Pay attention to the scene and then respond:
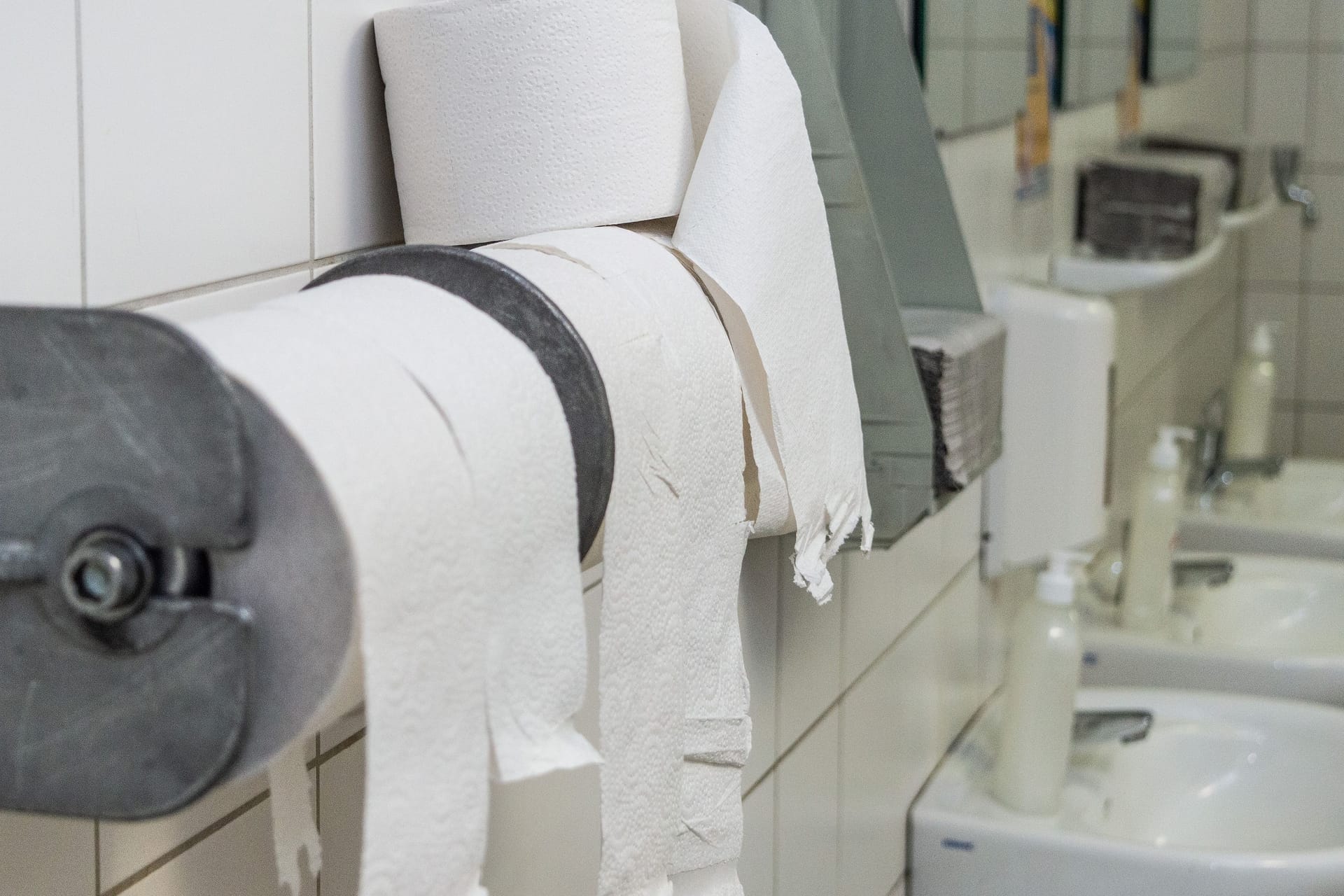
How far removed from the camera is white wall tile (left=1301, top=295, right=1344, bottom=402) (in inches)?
124

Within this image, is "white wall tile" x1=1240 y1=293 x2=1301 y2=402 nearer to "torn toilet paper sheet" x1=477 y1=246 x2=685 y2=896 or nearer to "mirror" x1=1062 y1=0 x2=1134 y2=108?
"mirror" x1=1062 y1=0 x2=1134 y2=108

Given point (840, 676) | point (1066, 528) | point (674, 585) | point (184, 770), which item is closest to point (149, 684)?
point (184, 770)

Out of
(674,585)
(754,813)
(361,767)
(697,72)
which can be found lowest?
(754,813)

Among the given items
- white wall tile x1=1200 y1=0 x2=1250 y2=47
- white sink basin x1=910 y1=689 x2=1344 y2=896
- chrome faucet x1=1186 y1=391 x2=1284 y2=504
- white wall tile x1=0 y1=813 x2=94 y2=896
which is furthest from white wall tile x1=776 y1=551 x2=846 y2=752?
white wall tile x1=1200 y1=0 x2=1250 y2=47

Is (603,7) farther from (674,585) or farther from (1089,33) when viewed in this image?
(1089,33)

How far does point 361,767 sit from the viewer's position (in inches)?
23.8

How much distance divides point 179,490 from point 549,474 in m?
0.11

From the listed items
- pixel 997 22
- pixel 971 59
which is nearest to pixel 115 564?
pixel 971 59

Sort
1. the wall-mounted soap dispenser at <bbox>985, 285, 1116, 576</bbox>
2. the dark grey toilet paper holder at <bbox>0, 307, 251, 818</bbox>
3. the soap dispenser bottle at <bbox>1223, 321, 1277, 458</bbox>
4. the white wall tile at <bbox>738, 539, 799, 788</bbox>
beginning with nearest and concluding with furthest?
1. the dark grey toilet paper holder at <bbox>0, 307, 251, 818</bbox>
2. the white wall tile at <bbox>738, 539, 799, 788</bbox>
3. the wall-mounted soap dispenser at <bbox>985, 285, 1116, 576</bbox>
4. the soap dispenser bottle at <bbox>1223, 321, 1277, 458</bbox>

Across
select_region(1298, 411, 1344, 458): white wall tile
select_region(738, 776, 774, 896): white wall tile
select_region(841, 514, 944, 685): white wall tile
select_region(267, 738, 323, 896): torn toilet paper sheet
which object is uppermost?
select_region(267, 738, 323, 896): torn toilet paper sheet

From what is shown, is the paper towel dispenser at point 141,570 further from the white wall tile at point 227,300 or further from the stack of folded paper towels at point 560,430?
the white wall tile at point 227,300

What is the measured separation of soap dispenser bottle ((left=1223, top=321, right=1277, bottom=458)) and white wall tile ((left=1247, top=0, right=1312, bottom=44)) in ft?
3.05

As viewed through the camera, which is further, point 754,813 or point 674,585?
point 754,813

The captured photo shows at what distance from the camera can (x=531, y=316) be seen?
1.41ft
